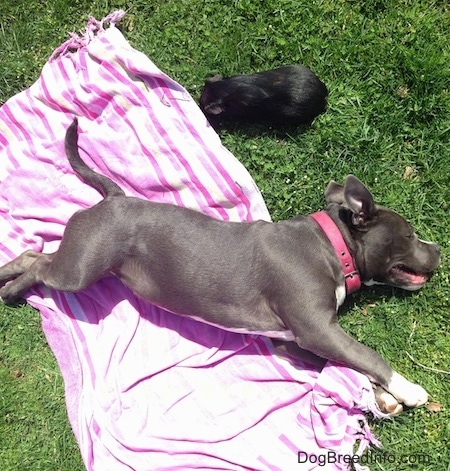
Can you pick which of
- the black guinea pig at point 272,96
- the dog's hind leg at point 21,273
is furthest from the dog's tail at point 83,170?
the black guinea pig at point 272,96

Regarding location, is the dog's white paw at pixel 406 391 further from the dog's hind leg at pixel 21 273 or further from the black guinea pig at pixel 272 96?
the dog's hind leg at pixel 21 273

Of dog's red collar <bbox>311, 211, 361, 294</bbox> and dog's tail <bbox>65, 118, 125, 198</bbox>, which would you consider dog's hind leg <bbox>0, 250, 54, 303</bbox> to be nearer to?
dog's tail <bbox>65, 118, 125, 198</bbox>

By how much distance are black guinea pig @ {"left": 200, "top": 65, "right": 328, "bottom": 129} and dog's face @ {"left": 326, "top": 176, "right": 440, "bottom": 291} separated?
3.25 feet

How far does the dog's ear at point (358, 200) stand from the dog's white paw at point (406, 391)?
151cm

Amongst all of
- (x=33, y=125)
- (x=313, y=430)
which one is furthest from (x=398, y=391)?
(x=33, y=125)

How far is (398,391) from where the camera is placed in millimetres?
5531

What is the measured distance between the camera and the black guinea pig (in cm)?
584

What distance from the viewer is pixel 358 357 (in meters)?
5.38

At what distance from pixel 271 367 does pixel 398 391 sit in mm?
1229

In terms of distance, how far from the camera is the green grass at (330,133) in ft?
19.5

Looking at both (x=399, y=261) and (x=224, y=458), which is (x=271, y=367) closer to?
(x=224, y=458)
